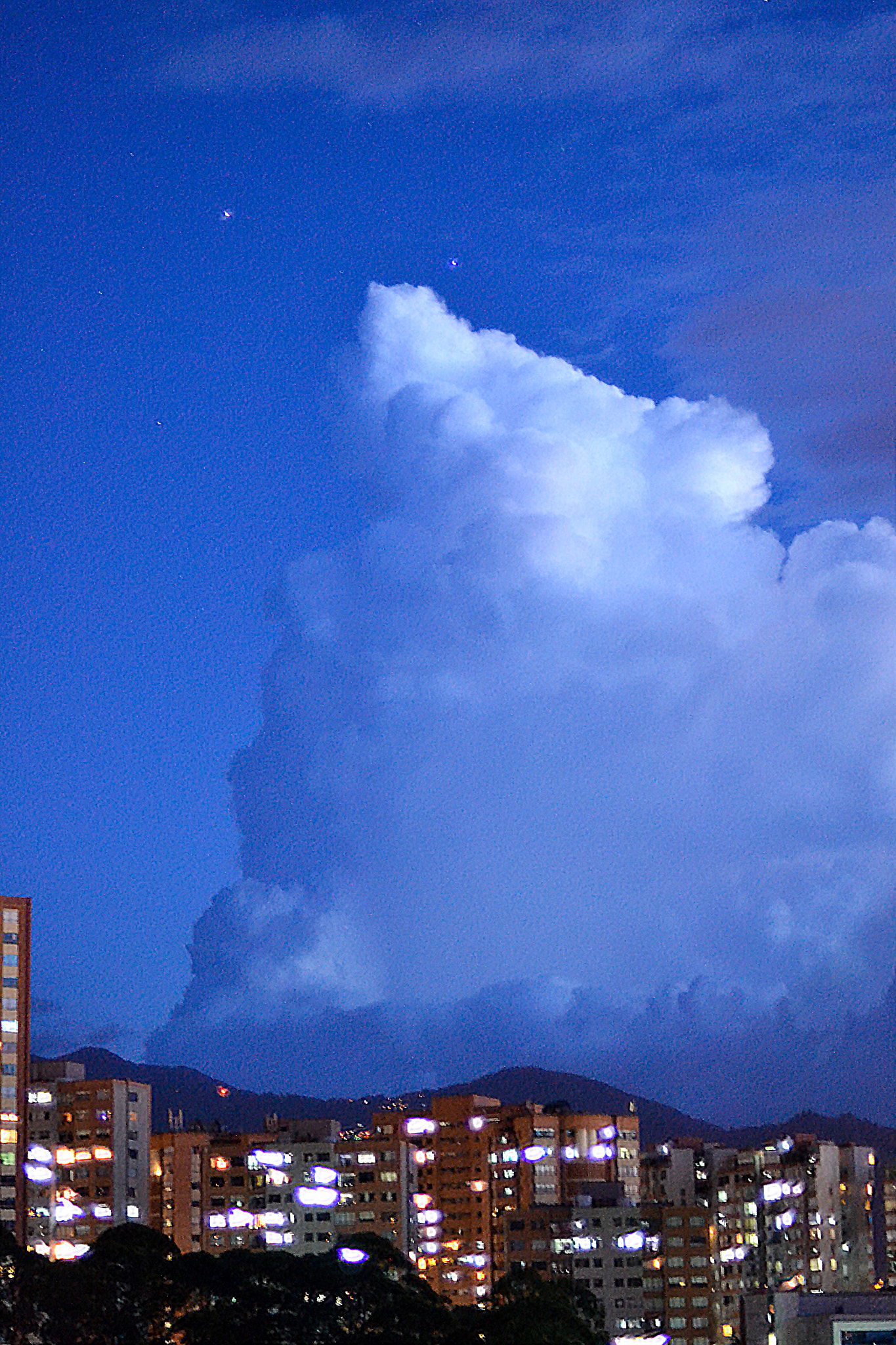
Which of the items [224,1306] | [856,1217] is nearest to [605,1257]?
[224,1306]

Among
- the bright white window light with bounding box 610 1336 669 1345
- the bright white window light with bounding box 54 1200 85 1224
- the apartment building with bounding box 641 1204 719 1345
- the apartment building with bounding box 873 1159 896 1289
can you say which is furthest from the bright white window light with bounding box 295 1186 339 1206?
the apartment building with bounding box 873 1159 896 1289

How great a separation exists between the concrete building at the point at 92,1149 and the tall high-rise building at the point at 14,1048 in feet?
53.5

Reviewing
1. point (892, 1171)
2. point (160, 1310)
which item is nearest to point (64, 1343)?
point (160, 1310)

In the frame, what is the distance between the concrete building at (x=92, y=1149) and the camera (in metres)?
102

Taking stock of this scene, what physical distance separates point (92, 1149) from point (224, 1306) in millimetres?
50921

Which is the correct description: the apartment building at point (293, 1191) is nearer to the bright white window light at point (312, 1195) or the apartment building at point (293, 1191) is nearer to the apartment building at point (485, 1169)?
the bright white window light at point (312, 1195)

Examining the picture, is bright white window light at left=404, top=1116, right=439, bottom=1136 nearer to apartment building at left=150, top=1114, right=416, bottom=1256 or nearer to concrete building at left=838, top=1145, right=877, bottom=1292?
apartment building at left=150, top=1114, right=416, bottom=1256

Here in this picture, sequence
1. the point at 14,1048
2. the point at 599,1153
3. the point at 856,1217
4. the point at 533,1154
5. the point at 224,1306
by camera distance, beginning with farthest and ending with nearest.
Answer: the point at 856,1217 < the point at 599,1153 < the point at 533,1154 < the point at 14,1048 < the point at 224,1306

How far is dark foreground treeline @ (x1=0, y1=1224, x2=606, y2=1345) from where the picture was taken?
55.5 m

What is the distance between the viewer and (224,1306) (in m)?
55.8

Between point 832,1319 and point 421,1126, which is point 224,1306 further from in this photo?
point 421,1126

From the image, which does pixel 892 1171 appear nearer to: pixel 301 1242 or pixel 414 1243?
pixel 414 1243

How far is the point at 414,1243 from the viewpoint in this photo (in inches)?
4181

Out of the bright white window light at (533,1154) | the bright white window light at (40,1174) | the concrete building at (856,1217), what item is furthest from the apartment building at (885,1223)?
the bright white window light at (40,1174)
